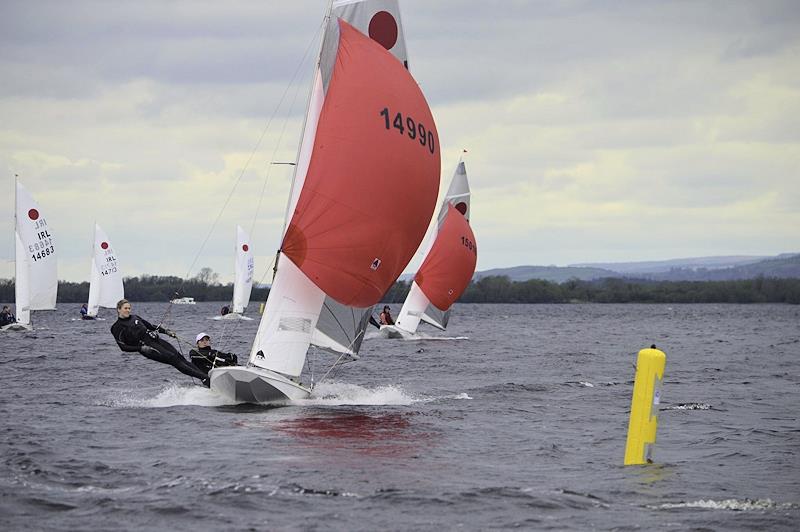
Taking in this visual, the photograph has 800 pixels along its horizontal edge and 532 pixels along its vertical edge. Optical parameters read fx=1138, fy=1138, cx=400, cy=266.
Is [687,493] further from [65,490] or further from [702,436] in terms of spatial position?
[65,490]

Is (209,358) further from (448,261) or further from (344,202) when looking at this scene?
(448,261)

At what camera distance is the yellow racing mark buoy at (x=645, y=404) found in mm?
13102

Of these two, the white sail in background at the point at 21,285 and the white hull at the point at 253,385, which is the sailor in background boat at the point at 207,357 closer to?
the white hull at the point at 253,385

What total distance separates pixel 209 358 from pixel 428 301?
2663 cm

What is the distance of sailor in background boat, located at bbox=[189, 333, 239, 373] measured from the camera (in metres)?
19.6

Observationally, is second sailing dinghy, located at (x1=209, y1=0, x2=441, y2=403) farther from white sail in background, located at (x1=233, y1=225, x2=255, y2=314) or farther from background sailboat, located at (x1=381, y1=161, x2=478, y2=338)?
white sail in background, located at (x1=233, y1=225, x2=255, y2=314)

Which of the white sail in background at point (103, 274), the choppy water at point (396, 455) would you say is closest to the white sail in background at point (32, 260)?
the white sail in background at point (103, 274)

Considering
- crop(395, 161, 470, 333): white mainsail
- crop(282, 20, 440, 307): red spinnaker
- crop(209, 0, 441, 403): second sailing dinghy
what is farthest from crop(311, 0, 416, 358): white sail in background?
crop(395, 161, 470, 333): white mainsail

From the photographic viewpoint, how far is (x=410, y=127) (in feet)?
63.6

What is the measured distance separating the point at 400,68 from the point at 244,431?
7.32 meters

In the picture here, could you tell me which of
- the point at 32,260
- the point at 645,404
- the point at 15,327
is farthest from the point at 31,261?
the point at 645,404

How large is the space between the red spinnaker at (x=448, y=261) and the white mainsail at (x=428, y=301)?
32cm

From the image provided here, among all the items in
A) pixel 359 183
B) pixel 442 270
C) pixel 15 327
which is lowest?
pixel 15 327

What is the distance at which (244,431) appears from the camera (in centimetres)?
1619
